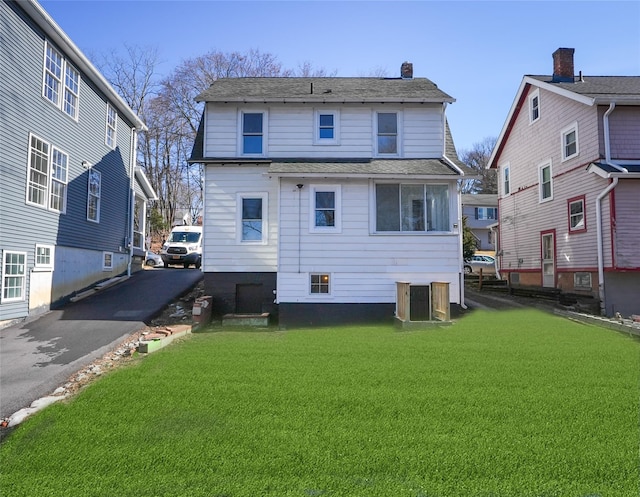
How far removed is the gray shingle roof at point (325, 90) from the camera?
12656 mm

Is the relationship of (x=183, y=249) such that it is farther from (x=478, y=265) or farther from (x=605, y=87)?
(x=605, y=87)

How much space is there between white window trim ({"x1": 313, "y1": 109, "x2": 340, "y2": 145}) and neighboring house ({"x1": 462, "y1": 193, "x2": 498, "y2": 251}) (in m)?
28.4

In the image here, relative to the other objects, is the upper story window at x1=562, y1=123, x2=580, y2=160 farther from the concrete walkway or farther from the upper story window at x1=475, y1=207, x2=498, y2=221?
the upper story window at x1=475, y1=207, x2=498, y2=221

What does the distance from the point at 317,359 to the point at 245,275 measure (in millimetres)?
5781

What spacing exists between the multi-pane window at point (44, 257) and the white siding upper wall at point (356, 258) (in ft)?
21.1

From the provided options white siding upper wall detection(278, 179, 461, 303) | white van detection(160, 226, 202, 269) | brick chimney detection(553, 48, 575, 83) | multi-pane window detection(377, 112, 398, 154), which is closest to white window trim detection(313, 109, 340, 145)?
multi-pane window detection(377, 112, 398, 154)

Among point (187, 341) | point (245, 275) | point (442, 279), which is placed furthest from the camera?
point (245, 275)

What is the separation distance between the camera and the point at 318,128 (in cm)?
1300

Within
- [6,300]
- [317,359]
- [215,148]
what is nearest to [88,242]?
[6,300]

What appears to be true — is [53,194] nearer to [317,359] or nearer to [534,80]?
[317,359]

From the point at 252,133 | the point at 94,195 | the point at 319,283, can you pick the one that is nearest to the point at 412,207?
the point at 319,283

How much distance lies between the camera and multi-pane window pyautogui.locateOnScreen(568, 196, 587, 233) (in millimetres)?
13773

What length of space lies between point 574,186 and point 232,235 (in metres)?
11.7

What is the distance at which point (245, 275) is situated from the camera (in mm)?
12211
